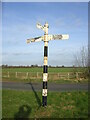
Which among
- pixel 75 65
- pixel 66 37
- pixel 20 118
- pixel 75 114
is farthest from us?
pixel 75 65

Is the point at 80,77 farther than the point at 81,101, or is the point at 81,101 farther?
the point at 80,77

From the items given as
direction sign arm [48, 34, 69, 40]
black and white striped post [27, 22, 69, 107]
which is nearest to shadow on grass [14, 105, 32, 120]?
black and white striped post [27, 22, 69, 107]

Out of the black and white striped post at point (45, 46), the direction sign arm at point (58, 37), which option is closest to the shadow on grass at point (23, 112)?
the black and white striped post at point (45, 46)

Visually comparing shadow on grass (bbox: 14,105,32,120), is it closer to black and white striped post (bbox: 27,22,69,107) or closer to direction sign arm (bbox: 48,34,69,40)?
black and white striped post (bbox: 27,22,69,107)

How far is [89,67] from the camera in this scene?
3228 cm

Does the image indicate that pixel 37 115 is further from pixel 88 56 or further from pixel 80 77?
pixel 88 56

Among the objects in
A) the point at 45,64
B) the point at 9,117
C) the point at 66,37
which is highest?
the point at 66,37

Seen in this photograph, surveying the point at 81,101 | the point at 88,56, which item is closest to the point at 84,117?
the point at 81,101

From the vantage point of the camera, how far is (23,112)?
7945 mm

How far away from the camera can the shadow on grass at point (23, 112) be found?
725 centimetres

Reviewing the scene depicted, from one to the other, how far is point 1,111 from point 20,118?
127 centimetres

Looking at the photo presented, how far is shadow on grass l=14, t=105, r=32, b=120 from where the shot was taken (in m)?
7.25

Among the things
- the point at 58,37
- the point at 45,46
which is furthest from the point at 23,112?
the point at 58,37

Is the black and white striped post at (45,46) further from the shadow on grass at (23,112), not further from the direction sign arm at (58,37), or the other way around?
the shadow on grass at (23,112)
